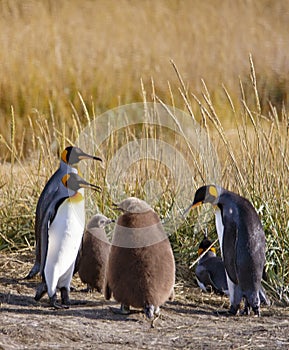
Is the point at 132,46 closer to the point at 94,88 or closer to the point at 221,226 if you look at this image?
the point at 94,88

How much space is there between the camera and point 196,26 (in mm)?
21422

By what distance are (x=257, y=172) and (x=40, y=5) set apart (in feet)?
46.7

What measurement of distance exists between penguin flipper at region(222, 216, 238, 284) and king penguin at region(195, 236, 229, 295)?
469 millimetres

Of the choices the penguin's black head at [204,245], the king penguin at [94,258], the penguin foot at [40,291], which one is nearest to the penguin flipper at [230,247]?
the penguin's black head at [204,245]

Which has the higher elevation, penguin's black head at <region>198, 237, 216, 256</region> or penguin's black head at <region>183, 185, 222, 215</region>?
penguin's black head at <region>183, 185, 222, 215</region>

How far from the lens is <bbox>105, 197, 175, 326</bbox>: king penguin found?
5957 mm

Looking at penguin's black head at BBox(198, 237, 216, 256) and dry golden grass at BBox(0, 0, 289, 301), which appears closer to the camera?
penguin's black head at BBox(198, 237, 216, 256)

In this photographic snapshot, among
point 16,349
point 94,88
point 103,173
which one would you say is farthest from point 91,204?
point 94,88

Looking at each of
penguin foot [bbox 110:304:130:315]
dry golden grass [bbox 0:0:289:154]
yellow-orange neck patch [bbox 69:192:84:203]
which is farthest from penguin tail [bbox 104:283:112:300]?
dry golden grass [bbox 0:0:289:154]

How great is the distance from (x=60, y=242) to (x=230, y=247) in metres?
1.07

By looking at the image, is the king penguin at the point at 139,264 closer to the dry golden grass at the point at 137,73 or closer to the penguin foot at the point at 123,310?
the penguin foot at the point at 123,310

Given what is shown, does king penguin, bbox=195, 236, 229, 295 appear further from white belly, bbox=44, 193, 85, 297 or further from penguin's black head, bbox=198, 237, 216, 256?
white belly, bbox=44, 193, 85, 297

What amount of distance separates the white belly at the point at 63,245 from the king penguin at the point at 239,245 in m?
0.82

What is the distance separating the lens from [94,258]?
21.5 feet
